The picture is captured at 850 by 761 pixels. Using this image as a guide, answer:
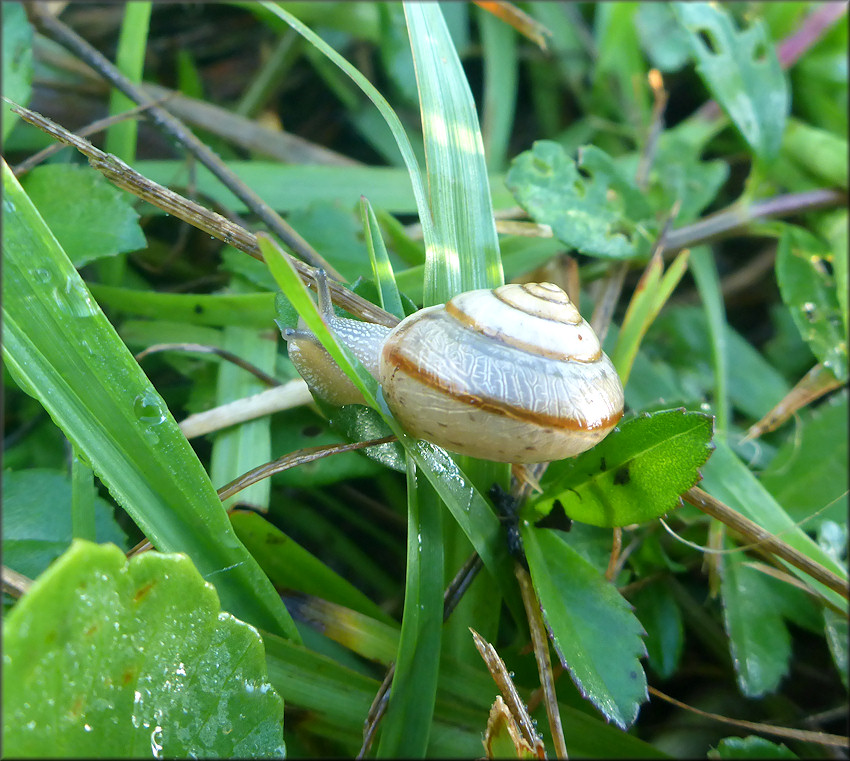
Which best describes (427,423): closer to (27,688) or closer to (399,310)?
(399,310)

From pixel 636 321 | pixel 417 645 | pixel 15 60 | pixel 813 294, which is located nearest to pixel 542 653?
pixel 417 645

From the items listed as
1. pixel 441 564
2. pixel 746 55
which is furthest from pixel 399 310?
pixel 746 55

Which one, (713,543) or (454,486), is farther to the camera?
(713,543)

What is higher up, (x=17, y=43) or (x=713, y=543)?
(x=17, y=43)

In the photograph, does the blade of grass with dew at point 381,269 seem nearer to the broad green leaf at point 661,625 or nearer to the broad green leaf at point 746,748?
the broad green leaf at point 661,625

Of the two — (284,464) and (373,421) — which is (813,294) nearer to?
(373,421)

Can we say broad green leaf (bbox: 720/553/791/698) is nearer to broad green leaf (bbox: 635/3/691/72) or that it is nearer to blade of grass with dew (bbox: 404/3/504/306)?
blade of grass with dew (bbox: 404/3/504/306)

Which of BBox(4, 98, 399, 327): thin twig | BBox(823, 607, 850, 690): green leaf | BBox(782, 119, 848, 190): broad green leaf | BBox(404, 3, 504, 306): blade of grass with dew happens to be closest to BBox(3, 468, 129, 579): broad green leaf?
BBox(4, 98, 399, 327): thin twig
